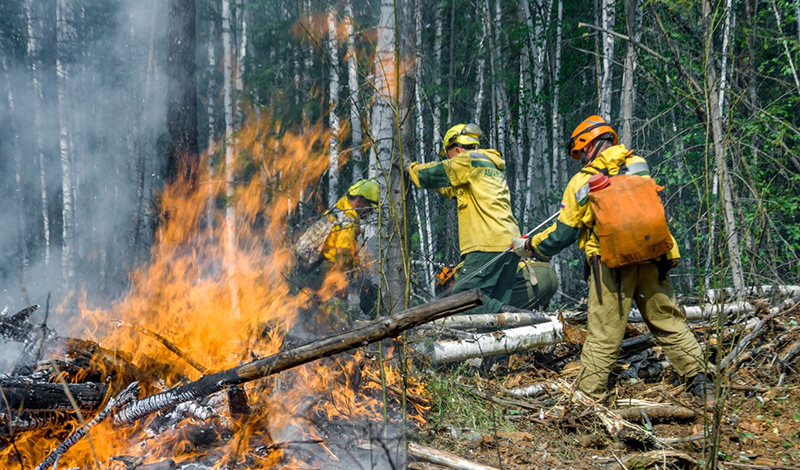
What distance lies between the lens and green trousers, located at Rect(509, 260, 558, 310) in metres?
6.38

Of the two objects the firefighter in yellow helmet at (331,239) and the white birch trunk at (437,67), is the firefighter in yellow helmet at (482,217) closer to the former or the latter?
the firefighter in yellow helmet at (331,239)

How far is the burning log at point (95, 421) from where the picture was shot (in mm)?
3014

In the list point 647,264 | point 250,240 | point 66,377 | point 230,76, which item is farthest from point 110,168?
point 647,264

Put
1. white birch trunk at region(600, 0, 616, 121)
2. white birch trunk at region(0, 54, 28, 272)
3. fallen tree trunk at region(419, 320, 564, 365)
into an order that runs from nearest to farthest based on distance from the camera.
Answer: fallen tree trunk at region(419, 320, 564, 365) < white birch trunk at region(600, 0, 616, 121) < white birch trunk at region(0, 54, 28, 272)

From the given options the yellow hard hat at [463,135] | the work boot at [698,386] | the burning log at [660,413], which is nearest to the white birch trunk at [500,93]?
the yellow hard hat at [463,135]

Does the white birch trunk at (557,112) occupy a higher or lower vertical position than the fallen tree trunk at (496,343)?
higher

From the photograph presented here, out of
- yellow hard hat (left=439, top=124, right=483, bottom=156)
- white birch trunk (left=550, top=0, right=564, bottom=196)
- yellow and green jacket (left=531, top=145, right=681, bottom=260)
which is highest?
white birch trunk (left=550, top=0, right=564, bottom=196)

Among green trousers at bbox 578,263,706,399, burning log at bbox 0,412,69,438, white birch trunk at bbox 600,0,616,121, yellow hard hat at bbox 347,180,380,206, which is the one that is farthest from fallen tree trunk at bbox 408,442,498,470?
white birch trunk at bbox 600,0,616,121

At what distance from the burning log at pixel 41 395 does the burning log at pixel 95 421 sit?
0.16m

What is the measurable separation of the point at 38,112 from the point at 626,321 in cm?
2049

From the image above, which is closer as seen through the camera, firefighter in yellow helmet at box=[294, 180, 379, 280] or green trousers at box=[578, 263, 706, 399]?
green trousers at box=[578, 263, 706, 399]

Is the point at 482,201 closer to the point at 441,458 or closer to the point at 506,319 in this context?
the point at 506,319

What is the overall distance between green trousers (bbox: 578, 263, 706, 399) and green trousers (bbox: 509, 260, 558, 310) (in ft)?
5.74

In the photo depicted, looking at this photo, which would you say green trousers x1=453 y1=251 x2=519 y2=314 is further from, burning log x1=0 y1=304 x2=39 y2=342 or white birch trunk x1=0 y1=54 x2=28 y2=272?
white birch trunk x1=0 y1=54 x2=28 y2=272
